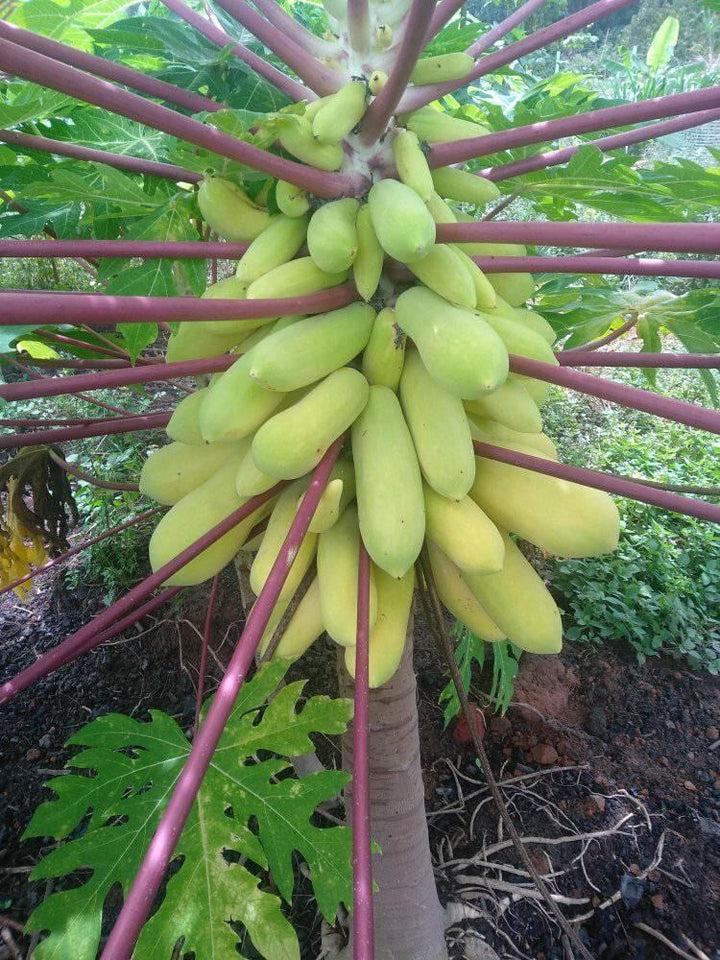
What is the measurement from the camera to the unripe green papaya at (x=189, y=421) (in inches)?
39.5

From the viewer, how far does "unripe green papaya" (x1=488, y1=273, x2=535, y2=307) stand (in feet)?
3.47

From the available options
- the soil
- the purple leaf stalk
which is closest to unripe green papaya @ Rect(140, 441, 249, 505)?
the purple leaf stalk

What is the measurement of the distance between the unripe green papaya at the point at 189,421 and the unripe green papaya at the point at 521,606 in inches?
18.7

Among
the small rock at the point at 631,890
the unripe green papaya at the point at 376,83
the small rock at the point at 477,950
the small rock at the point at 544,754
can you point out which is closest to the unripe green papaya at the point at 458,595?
the unripe green papaya at the point at 376,83

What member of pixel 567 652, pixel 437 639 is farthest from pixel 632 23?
pixel 437 639

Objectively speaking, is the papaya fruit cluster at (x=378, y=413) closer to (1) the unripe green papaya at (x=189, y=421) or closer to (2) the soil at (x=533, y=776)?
(1) the unripe green papaya at (x=189, y=421)

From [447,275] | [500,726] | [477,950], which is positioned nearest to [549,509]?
[447,275]

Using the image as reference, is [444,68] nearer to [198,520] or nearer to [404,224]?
[404,224]

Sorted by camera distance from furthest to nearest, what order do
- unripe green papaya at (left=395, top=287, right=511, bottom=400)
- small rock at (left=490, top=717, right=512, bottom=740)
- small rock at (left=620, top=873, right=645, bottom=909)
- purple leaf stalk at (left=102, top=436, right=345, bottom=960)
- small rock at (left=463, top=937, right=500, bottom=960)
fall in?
1. small rock at (left=490, top=717, right=512, bottom=740)
2. small rock at (left=620, top=873, right=645, bottom=909)
3. small rock at (left=463, top=937, right=500, bottom=960)
4. unripe green papaya at (left=395, top=287, right=511, bottom=400)
5. purple leaf stalk at (left=102, top=436, right=345, bottom=960)

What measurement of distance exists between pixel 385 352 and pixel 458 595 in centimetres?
41

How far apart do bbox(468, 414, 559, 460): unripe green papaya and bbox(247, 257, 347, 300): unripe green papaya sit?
0.31 m

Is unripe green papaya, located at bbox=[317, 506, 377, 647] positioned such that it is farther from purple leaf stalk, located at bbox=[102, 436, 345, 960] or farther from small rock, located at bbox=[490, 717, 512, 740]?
small rock, located at bbox=[490, 717, 512, 740]

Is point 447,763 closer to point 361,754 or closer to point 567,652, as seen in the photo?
point 567,652

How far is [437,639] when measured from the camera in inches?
49.7
